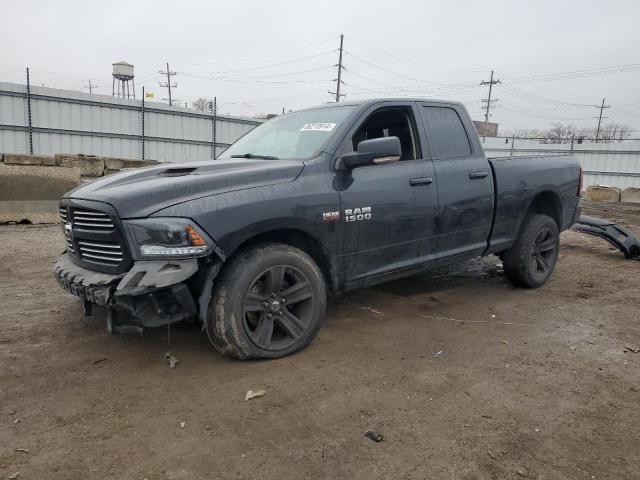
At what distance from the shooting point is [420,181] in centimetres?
414

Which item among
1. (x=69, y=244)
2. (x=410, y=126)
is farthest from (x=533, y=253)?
(x=69, y=244)

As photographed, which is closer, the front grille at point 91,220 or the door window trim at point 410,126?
the front grille at point 91,220

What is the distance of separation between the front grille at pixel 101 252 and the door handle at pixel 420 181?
2.36 m

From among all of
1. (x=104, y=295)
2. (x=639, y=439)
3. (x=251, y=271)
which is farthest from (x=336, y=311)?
(x=639, y=439)

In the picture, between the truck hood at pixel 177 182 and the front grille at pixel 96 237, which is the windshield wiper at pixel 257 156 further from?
the front grille at pixel 96 237

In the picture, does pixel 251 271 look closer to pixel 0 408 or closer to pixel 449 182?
pixel 0 408

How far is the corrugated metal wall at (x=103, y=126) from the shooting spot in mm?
15062

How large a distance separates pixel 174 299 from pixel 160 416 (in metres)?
0.68

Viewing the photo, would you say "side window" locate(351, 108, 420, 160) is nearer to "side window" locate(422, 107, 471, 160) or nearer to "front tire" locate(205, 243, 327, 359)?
"side window" locate(422, 107, 471, 160)

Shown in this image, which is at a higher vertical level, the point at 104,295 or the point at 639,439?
the point at 104,295

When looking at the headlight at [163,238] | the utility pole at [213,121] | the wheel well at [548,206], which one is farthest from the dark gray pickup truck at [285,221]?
the utility pole at [213,121]

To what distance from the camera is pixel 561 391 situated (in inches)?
122

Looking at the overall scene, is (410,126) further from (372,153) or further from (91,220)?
(91,220)

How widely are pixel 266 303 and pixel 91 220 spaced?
128cm
